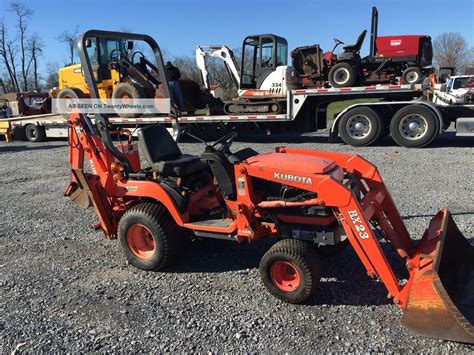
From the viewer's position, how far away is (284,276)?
3.27 metres

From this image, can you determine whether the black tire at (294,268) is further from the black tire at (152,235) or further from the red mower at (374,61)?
the red mower at (374,61)

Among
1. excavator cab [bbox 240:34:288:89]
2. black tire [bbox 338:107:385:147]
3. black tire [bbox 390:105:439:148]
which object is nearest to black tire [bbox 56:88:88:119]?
excavator cab [bbox 240:34:288:89]

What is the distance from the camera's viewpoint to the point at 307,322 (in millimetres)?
2959

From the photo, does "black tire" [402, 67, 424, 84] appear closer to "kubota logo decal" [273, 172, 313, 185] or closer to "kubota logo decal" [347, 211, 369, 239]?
"kubota logo decal" [273, 172, 313, 185]

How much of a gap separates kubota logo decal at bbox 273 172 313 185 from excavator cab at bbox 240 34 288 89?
29.4ft

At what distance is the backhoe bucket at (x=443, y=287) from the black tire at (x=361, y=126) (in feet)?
23.2

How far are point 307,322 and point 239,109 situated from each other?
948 centimetres

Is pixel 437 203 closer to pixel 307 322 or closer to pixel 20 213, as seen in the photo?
pixel 307 322

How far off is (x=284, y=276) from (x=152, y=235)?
1.22m

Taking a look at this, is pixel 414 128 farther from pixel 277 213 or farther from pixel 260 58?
pixel 277 213

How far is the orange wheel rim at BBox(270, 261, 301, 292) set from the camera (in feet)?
10.5

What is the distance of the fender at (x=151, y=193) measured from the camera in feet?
11.9

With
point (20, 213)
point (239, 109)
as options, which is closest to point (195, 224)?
point (20, 213)

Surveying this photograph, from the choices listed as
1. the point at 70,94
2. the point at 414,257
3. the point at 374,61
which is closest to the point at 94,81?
the point at 414,257
